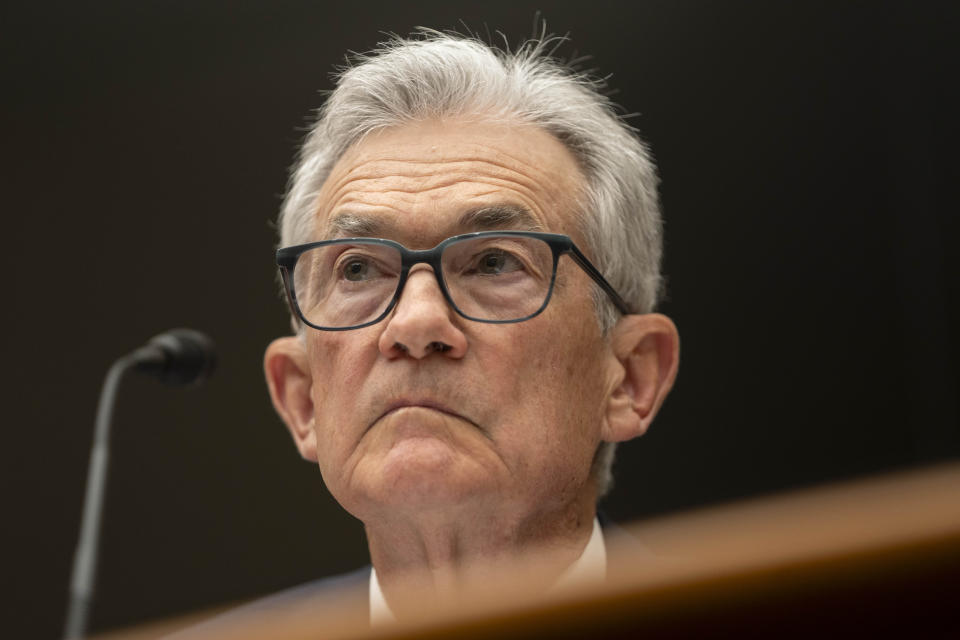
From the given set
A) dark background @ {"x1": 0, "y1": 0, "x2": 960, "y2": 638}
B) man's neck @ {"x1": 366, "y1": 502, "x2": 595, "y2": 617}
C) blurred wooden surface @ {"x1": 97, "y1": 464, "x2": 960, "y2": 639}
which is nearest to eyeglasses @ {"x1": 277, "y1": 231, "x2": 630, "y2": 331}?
man's neck @ {"x1": 366, "y1": 502, "x2": 595, "y2": 617}

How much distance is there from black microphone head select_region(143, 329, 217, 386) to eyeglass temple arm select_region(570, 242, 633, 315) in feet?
2.53

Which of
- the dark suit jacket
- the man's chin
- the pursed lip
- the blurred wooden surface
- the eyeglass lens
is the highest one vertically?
the eyeglass lens

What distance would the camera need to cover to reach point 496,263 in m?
1.45

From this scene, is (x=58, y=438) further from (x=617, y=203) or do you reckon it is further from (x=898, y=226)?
(x=898, y=226)

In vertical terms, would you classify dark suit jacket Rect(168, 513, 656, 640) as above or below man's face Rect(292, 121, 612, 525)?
below

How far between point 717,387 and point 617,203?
704mm

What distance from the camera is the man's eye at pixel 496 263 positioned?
1433 mm

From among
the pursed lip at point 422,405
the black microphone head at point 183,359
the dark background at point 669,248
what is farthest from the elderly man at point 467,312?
the dark background at point 669,248

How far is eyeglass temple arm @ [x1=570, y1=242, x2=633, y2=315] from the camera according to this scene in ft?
4.90

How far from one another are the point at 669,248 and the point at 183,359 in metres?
0.98

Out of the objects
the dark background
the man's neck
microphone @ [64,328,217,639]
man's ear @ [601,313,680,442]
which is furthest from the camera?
the dark background

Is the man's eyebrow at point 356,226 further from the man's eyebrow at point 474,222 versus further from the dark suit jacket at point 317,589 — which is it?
the dark suit jacket at point 317,589

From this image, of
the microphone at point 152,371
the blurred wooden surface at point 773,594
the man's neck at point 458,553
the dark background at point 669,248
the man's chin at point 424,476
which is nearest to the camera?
the blurred wooden surface at point 773,594

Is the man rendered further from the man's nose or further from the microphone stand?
the microphone stand
